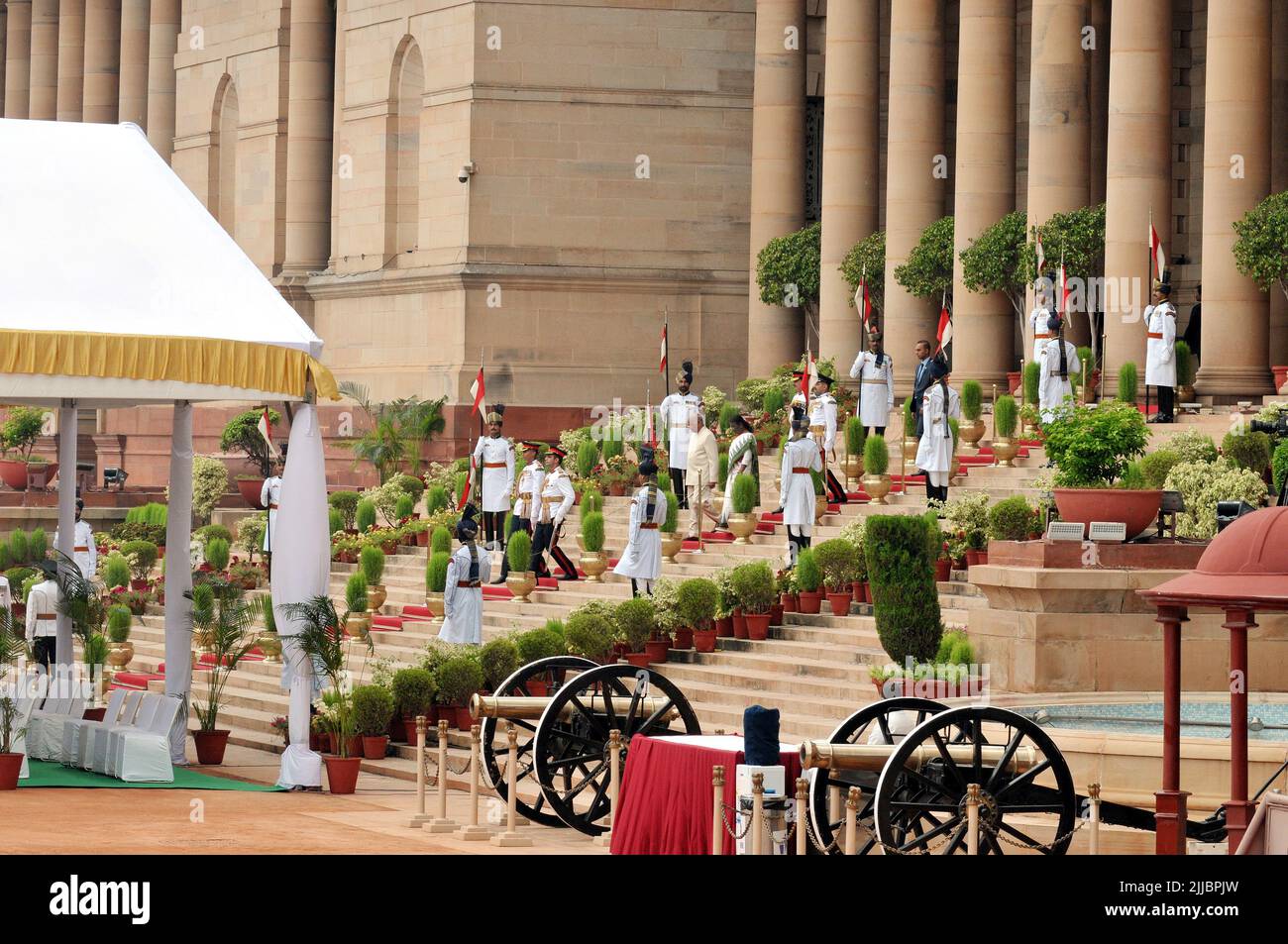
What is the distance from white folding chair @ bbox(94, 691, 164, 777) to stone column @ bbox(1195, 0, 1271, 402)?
17.1 m

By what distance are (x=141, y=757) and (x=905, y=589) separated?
21.9 ft

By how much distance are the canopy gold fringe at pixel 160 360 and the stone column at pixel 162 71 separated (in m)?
41.0

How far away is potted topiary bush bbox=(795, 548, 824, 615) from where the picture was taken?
25.0 m

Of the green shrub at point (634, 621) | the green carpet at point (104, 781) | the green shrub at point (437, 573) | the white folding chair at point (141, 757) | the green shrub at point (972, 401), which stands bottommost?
the green carpet at point (104, 781)

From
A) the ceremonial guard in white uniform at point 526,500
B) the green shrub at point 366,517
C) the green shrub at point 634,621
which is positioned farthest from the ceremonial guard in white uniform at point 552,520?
the green shrub at point 366,517

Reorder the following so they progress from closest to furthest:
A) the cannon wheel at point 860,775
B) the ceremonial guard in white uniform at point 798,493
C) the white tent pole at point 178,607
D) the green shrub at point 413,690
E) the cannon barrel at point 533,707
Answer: the cannon wheel at point 860,775 < the cannon barrel at point 533,707 < the white tent pole at point 178,607 < the green shrub at point 413,690 < the ceremonial guard in white uniform at point 798,493

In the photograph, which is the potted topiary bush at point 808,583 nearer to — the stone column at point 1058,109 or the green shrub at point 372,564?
the green shrub at point 372,564

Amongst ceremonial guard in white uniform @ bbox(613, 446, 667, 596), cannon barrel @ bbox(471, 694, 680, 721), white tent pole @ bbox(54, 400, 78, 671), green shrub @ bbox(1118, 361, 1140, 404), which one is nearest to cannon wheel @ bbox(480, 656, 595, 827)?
cannon barrel @ bbox(471, 694, 680, 721)

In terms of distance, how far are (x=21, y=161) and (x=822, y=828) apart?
9.91 meters

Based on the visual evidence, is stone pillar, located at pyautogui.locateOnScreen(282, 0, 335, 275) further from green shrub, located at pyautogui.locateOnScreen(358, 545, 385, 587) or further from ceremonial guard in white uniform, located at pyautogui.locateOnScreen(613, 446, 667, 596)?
ceremonial guard in white uniform, located at pyautogui.locateOnScreen(613, 446, 667, 596)

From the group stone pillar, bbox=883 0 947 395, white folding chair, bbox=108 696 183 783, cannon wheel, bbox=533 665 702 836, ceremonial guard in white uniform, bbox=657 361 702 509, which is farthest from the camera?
stone pillar, bbox=883 0 947 395

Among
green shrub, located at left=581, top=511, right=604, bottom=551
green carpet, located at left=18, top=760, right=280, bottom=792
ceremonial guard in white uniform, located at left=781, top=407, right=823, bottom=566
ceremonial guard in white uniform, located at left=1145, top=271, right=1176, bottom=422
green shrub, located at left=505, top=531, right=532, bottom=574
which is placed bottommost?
green carpet, located at left=18, top=760, right=280, bottom=792

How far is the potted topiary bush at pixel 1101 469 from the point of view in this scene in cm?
2062
